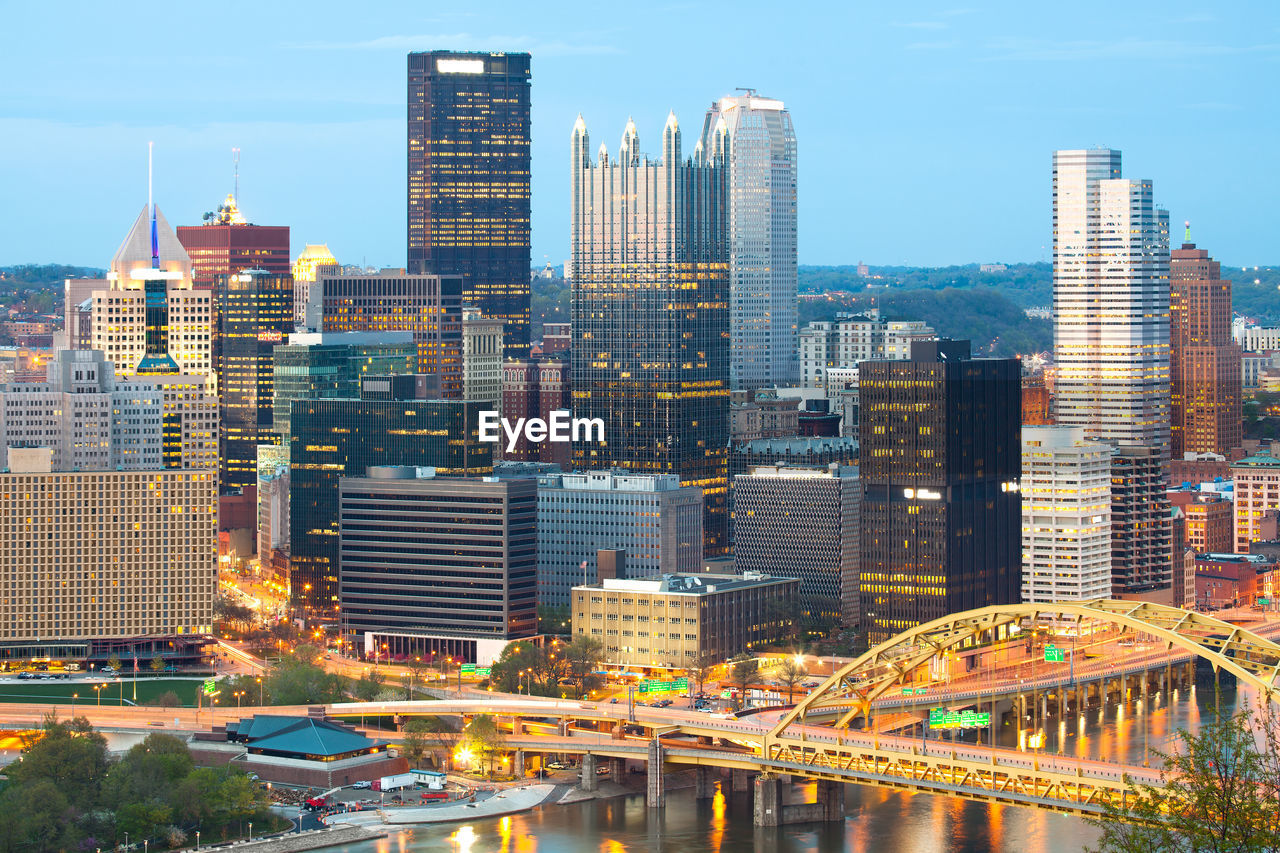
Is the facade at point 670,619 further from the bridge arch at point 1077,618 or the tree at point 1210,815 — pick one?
the tree at point 1210,815

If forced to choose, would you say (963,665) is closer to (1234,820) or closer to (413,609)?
(413,609)

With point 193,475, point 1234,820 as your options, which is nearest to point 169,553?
point 193,475

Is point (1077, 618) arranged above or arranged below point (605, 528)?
below

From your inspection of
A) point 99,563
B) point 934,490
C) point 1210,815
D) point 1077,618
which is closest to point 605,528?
point 934,490

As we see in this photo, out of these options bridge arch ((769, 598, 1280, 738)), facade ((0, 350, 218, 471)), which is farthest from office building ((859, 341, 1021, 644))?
facade ((0, 350, 218, 471))

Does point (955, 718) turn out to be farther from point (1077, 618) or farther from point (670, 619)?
point (670, 619)
